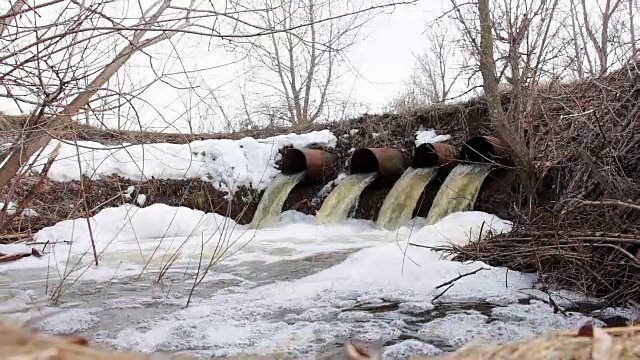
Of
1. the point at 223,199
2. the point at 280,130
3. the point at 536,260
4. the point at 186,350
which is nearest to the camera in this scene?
the point at 186,350

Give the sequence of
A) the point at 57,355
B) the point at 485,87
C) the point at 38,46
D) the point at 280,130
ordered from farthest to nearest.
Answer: the point at 280,130 < the point at 485,87 < the point at 38,46 < the point at 57,355

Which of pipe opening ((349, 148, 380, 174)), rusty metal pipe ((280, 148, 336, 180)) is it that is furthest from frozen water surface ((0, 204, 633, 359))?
rusty metal pipe ((280, 148, 336, 180))

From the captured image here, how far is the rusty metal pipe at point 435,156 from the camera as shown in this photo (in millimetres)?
6781

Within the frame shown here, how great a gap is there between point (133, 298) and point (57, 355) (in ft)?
9.84

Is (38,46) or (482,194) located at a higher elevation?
(38,46)

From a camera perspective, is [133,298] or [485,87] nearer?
[133,298]

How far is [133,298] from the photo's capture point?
3240 mm

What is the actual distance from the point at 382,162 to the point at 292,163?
2.00 m

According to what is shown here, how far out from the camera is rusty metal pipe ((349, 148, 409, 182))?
737cm

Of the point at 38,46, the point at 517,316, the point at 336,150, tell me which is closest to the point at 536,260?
the point at 517,316

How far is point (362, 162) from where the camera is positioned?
8.12 metres

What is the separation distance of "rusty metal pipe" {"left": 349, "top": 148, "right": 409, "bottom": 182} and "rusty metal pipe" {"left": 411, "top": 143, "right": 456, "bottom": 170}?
0.66 ft

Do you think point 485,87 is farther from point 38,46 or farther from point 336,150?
point 38,46

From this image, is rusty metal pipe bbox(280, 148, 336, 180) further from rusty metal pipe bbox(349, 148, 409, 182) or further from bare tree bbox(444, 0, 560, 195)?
bare tree bbox(444, 0, 560, 195)
